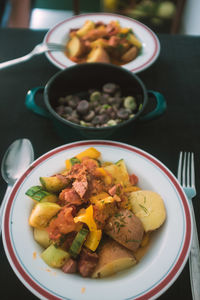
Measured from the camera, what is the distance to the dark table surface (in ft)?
3.96

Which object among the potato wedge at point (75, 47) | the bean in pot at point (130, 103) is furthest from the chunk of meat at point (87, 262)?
the potato wedge at point (75, 47)

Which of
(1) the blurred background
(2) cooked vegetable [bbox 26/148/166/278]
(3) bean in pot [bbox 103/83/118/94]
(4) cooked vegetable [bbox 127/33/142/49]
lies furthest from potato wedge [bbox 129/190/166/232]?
(1) the blurred background

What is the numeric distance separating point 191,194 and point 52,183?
0.49 meters

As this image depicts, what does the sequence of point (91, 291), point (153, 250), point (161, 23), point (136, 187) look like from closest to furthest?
1. point (91, 291)
2. point (153, 250)
3. point (136, 187)
4. point (161, 23)

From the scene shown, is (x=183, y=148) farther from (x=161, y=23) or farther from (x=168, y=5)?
(x=168, y=5)

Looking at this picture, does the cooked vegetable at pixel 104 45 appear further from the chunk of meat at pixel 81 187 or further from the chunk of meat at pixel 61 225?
the chunk of meat at pixel 61 225

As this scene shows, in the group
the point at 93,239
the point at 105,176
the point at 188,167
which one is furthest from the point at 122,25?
the point at 93,239

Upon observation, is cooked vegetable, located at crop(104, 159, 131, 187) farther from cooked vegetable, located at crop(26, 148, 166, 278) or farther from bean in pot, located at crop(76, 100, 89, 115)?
bean in pot, located at crop(76, 100, 89, 115)

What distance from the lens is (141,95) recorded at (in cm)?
121

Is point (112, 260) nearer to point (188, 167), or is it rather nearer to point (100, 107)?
point (188, 167)

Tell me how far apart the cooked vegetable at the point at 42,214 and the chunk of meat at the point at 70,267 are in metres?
0.13

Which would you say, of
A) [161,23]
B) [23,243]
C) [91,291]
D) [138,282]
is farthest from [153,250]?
[161,23]

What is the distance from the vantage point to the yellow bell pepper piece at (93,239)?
833 mm

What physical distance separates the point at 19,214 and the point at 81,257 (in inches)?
9.1
